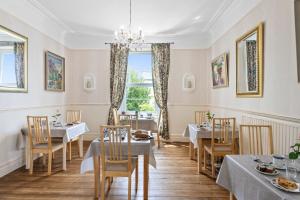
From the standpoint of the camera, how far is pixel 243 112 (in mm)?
4008

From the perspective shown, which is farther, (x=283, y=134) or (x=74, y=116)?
(x=74, y=116)

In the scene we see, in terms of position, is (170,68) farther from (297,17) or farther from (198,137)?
(297,17)

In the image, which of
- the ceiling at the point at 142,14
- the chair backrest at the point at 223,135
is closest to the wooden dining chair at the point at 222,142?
the chair backrest at the point at 223,135

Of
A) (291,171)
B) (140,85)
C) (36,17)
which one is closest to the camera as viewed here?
(291,171)

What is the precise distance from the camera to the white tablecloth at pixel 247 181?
4.65ft

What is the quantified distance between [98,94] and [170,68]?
2.36 metres

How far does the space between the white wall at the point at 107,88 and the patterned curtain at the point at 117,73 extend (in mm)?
216

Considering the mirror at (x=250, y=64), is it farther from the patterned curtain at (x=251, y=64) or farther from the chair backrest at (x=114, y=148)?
the chair backrest at (x=114, y=148)

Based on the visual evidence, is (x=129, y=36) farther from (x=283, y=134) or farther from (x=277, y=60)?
(x=283, y=134)

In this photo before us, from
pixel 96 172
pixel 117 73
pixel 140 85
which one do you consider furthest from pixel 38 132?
pixel 140 85

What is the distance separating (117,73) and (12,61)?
300 centimetres

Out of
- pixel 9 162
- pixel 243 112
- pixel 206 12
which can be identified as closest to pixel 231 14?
pixel 206 12

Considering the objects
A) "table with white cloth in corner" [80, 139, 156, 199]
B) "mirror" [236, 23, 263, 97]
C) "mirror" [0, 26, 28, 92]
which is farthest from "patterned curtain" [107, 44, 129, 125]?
"table with white cloth in corner" [80, 139, 156, 199]

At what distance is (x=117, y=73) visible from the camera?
654cm
